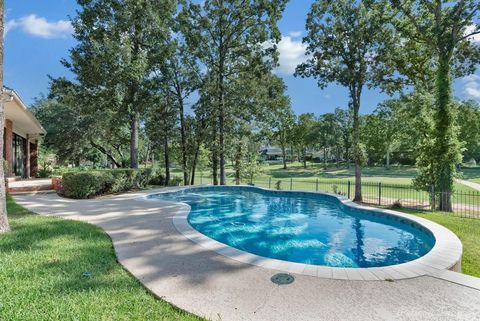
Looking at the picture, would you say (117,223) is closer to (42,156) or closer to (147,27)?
(147,27)

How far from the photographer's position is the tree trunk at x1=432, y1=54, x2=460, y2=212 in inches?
456

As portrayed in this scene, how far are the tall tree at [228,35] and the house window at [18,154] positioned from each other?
45.3ft

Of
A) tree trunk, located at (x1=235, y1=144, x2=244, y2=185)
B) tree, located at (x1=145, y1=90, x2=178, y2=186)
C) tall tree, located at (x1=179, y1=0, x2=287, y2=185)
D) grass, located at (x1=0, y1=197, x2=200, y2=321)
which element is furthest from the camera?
tree trunk, located at (x1=235, y1=144, x2=244, y2=185)

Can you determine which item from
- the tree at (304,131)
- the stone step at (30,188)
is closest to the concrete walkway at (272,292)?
the stone step at (30,188)

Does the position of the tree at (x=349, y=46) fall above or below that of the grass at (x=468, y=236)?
above

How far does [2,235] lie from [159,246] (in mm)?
3333

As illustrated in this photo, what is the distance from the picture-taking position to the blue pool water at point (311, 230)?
6887 millimetres

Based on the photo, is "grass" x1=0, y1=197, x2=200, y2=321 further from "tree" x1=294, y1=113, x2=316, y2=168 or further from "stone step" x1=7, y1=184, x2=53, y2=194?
"tree" x1=294, y1=113, x2=316, y2=168

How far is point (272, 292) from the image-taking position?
12.4 ft

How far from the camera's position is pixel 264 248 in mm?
7414

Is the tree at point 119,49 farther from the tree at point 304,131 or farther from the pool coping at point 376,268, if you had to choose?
the tree at point 304,131

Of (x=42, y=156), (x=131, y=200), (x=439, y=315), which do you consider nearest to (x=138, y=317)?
(x=439, y=315)

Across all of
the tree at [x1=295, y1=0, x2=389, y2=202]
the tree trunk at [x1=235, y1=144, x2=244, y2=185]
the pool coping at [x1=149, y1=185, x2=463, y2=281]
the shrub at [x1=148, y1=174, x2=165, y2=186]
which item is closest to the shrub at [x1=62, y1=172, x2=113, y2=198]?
the pool coping at [x1=149, y1=185, x2=463, y2=281]

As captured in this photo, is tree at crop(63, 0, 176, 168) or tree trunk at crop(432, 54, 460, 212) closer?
tree trunk at crop(432, 54, 460, 212)
